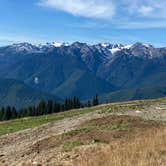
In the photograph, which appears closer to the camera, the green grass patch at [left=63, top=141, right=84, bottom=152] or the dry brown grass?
the dry brown grass

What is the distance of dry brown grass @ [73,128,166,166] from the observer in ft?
49.0

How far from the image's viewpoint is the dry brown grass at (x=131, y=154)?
588 inches

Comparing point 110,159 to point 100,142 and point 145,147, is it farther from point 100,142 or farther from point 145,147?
point 100,142

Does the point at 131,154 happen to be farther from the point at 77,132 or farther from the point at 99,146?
the point at 77,132

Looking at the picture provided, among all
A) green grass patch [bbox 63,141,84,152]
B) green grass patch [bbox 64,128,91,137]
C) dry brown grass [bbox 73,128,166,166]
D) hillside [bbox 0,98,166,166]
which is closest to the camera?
dry brown grass [bbox 73,128,166,166]

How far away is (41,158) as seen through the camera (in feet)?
64.8


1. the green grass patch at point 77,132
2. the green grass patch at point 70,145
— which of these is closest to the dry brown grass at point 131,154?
the green grass patch at point 70,145

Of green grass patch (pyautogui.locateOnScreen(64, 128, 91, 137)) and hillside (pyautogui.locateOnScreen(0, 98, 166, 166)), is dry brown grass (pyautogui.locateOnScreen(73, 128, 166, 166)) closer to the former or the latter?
hillside (pyautogui.locateOnScreen(0, 98, 166, 166))

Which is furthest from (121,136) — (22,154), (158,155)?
(158,155)

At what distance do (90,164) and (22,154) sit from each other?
Answer: 22.3 feet

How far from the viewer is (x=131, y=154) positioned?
16281 millimetres

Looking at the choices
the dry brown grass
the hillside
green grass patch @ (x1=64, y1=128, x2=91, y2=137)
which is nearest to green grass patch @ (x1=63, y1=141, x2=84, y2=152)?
the hillside

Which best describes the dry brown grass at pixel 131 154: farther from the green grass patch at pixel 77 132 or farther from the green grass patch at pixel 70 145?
the green grass patch at pixel 77 132

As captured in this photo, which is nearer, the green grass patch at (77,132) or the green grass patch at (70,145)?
the green grass patch at (70,145)
